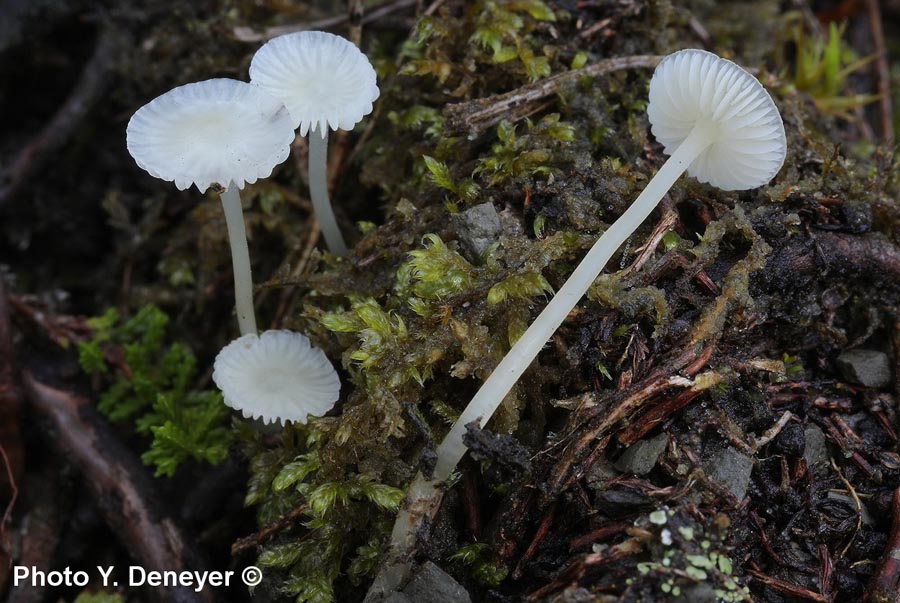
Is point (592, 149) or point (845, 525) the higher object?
point (592, 149)

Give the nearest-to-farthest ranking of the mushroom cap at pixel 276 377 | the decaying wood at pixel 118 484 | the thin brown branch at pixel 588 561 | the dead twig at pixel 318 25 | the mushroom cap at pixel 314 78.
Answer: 1. the thin brown branch at pixel 588 561
2. the mushroom cap at pixel 314 78
3. the mushroom cap at pixel 276 377
4. the decaying wood at pixel 118 484
5. the dead twig at pixel 318 25

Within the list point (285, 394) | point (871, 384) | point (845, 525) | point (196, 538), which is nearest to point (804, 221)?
point (871, 384)

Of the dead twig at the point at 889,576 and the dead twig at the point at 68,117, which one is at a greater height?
the dead twig at the point at 68,117

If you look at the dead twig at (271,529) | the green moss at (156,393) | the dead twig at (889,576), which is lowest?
the dead twig at (889,576)

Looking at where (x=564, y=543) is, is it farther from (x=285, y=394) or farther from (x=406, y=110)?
(x=406, y=110)

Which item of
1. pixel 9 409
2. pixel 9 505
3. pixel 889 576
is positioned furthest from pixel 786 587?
pixel 9 409

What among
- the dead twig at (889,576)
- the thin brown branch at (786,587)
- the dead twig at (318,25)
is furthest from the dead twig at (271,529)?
the dead twig at (318,25)

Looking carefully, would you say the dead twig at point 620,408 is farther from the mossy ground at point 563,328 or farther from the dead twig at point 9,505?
the dead twig at point 9,505
